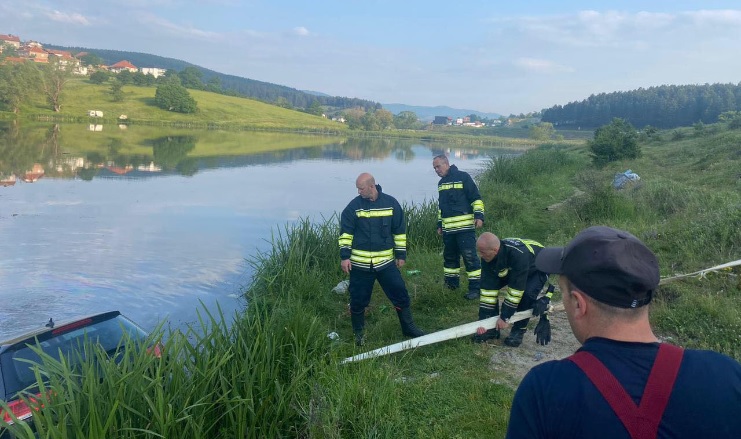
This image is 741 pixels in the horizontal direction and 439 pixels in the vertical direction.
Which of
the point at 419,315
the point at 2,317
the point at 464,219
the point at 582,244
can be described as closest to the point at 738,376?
the point at 582,244

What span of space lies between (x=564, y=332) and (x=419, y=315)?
183 centimetres

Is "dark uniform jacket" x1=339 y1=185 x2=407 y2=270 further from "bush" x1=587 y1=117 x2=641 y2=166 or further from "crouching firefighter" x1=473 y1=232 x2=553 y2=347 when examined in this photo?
"bush" x1=587 y1=117 x2=641 y2=166

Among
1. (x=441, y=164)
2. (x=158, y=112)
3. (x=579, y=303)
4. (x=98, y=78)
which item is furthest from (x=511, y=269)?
(x=98, y=78)

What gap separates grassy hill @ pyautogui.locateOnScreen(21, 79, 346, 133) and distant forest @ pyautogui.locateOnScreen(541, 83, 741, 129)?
130 feet

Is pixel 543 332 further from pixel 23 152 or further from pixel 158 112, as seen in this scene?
pixel 158 112

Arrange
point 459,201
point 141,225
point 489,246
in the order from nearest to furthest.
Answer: point 489,246
point 459,201
point 141,225

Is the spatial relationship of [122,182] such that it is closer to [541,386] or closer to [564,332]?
[564,332]

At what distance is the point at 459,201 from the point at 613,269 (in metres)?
5.89

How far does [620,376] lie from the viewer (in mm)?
1355

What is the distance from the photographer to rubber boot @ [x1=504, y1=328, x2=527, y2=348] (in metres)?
5.35

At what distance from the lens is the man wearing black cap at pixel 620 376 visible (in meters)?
1.33

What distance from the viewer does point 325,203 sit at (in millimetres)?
16734

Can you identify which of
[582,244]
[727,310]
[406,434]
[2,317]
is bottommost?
[2,317]

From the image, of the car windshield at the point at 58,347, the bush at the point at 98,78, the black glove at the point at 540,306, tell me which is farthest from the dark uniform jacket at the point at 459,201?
the bush at the point at 98,78
